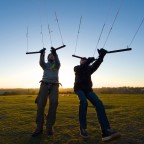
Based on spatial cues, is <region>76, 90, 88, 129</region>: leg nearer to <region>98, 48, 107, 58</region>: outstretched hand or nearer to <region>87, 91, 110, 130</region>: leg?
<region>87, 91, 110, 130</region>: leg

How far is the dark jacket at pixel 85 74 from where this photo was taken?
9492 mm

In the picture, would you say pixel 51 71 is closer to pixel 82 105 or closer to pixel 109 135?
pixel 82 105

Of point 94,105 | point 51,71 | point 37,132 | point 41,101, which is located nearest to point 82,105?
point 94,105

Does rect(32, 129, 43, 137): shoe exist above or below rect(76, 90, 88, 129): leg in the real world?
below

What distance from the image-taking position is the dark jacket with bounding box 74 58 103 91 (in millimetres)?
9492

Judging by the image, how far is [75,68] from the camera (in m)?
9.88

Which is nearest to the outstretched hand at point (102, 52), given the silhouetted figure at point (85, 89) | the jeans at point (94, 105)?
the silhouetted figure at point (85, 89)

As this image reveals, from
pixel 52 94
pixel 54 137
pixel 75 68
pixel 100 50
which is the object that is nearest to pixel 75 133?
pixel 54 137

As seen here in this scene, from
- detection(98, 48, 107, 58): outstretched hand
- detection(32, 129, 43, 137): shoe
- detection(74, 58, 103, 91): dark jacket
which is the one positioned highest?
detection(98, 48, 107, 58): outstretched hand

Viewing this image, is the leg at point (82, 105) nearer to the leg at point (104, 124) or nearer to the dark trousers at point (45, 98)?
the leg at point (104, 124)

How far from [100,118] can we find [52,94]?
1.84m

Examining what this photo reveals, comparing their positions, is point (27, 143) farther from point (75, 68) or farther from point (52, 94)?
point (75, 68)

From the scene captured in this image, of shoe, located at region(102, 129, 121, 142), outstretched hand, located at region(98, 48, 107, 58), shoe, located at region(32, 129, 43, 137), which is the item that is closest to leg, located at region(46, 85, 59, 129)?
shoe, located at region(32, 129, 43, 137)

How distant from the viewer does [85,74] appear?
9617mm
